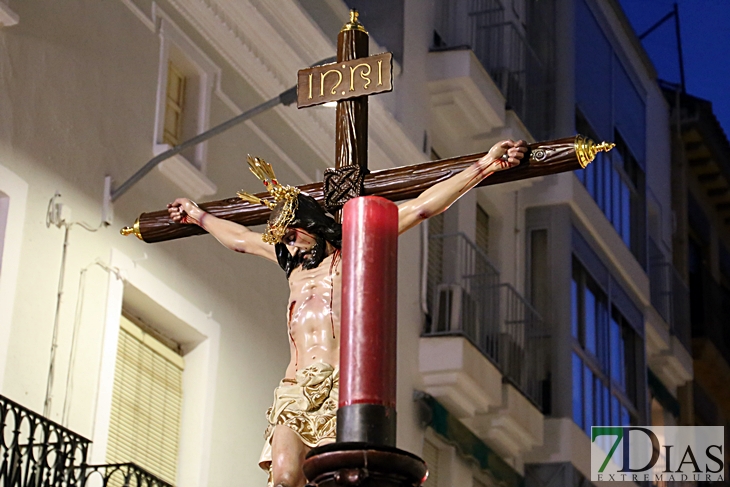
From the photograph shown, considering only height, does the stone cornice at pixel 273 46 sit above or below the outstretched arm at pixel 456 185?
above

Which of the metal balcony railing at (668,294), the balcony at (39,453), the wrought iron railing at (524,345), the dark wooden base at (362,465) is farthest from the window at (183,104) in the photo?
the metal balcony railing at (668,294)

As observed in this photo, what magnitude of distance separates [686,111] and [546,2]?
7.97 meters

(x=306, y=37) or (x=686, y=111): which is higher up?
(x=686, y=111)

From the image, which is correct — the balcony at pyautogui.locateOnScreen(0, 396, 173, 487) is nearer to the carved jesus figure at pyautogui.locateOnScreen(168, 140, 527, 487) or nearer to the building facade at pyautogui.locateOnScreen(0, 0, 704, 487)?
the building facade at pyautogui.locateOnScreen(0, 0, 704, 487)

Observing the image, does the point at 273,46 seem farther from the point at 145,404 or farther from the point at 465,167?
the point at 465,167

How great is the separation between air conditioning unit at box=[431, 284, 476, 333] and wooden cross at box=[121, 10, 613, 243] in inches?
A: 443

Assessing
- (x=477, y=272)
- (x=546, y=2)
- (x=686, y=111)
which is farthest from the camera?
(x=686, y=111)

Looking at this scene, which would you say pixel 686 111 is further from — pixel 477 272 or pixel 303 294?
pixel 303 294

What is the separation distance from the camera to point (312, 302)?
6.99 m

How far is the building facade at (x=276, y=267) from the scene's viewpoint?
1240cm

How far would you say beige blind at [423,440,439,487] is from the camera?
18281mm

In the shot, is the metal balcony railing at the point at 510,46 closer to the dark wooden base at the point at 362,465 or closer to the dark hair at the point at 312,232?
the dark hair at the point at 312,232

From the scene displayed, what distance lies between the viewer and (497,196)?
21094 millimetres

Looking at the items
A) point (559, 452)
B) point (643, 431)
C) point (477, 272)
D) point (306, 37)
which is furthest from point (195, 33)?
point (643, 431)
